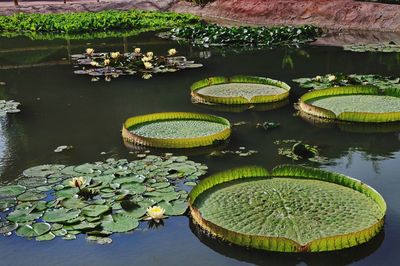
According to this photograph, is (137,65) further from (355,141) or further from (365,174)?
(365,174)

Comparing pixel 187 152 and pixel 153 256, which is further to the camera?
pixel 187 152

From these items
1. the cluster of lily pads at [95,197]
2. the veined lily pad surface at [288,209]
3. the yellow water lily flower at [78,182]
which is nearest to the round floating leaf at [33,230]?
the cluster of lily pads at [95,197]

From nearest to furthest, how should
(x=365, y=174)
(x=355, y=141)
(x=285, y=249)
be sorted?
(x=285, y=249)
(x=365, y=174)
(x=355, y=141)

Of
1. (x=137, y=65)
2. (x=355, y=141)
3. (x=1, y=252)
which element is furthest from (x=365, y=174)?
(x=137, y=65)

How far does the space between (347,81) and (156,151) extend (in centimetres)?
372

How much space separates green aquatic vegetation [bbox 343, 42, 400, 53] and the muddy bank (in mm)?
2431

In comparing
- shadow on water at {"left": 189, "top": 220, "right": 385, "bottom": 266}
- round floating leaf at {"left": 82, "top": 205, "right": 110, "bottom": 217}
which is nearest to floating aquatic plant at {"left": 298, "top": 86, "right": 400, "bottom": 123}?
shadow on water at {"left": 189, "top": 220, "right": 385, "bottom": 266}

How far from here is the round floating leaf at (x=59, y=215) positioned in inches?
166

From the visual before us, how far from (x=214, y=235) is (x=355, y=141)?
2680 millimetres

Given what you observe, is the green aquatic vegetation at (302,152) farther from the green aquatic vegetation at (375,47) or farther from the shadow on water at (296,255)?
the green aquatic vegetation at (375,47)

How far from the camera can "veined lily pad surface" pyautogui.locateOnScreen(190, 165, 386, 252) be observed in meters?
3.82

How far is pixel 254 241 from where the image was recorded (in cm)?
381

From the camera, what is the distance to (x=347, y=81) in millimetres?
8148

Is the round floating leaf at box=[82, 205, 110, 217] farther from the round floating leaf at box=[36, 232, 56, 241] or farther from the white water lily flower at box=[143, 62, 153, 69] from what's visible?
the white water lily flower at box=[143, 62, 153, 69]
